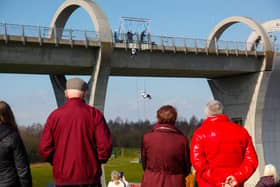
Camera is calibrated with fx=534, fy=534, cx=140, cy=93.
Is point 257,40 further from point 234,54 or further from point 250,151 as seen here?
point 250,151

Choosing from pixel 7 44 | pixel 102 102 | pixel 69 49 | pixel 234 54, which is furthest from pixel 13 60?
pixel 234 54

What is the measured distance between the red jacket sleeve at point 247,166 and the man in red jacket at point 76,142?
1705 mm

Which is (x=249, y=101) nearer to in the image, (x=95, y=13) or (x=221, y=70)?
(x=221, y=70)

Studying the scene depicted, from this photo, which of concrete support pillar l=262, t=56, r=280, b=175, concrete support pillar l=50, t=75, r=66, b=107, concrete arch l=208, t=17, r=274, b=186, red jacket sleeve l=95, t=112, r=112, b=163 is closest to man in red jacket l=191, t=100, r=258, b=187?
red jacket sleeve l=95, t=112, r=112, b=163

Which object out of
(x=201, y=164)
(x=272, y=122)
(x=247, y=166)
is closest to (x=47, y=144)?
(x=201, y=164)

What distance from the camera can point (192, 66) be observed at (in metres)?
36.1

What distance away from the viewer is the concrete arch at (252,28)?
39.6 meters

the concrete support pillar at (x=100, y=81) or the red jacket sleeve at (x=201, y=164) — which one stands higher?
the concrete support pillar at (x=100, y=81)

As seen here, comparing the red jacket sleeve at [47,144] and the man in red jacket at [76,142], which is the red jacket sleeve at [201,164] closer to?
the man in red jacket at [76,142]

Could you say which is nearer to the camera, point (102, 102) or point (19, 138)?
point (19, 138)

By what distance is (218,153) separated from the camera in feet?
22.4

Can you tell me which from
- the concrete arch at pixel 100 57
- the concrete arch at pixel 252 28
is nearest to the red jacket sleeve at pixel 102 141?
the concrete arch at pixel 100 57

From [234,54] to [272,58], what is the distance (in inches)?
146

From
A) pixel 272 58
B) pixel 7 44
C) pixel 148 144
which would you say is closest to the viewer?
pixel 148 144
